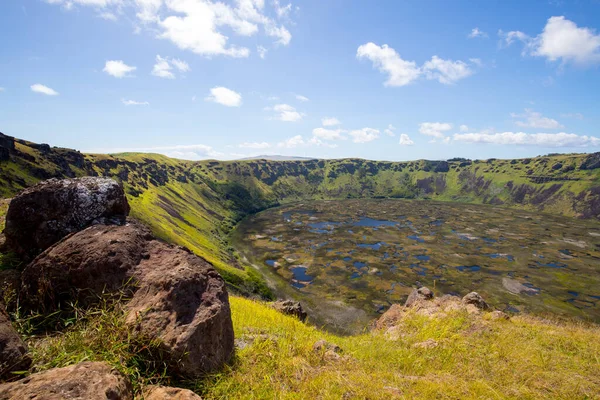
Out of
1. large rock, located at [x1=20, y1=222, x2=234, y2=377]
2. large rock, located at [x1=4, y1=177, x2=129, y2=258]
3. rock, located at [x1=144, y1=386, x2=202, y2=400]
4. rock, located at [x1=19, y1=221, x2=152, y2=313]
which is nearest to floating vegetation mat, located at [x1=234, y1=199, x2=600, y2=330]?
large rock, located at [x1=20, y1=222, x2=234, y2=377]

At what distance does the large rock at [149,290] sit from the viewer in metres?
7.77

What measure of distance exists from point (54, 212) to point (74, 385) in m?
9.91

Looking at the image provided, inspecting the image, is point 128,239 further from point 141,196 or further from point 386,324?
point 141,196

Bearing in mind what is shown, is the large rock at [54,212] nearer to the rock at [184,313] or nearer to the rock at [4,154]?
the rock at [184,313]

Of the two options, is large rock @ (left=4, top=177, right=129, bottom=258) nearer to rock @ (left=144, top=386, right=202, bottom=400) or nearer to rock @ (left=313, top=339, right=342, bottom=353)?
rock @ (left=144, top=386, right=202, bottom=400)

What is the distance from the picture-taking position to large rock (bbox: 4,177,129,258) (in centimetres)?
1176

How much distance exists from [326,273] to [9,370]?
10459cm

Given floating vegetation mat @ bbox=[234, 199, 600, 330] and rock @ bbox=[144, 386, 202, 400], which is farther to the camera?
floating vegetation mat @ bbox=[234, 199, 600, 330]

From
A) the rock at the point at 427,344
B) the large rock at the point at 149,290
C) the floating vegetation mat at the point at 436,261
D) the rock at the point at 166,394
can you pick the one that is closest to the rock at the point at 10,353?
the large rock at the point at 149,290

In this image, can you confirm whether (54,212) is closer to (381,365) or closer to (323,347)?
(323,347)

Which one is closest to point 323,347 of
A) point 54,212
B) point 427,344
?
point 427,344

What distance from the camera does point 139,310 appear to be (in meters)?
8.22

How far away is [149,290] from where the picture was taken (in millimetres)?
8930

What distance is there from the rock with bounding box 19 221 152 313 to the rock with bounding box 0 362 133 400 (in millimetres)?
3614
